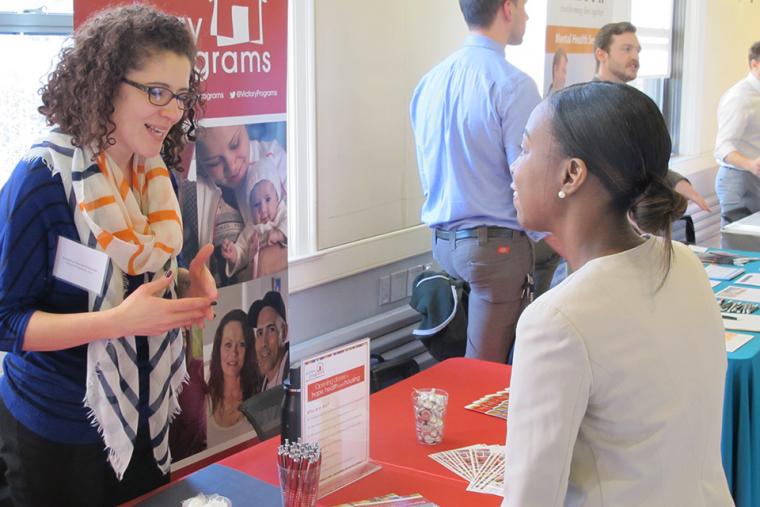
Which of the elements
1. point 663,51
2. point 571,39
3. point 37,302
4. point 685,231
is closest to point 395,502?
point 37,302

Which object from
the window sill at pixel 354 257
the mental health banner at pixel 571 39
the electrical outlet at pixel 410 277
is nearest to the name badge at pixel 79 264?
the window sill at pixel 354 257

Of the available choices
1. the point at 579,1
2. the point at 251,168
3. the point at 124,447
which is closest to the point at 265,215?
the point at 251,168

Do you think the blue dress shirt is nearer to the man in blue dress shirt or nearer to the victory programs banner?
the man in blue dress shirt

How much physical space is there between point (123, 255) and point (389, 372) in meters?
0.88

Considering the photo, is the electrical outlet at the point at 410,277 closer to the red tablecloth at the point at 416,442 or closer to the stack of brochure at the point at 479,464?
the red tablecloth at the point at 416,442

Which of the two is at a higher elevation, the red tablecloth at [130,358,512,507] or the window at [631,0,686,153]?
the window at [631,0,686,153]

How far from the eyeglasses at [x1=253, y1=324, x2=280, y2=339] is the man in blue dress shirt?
746 millimetres

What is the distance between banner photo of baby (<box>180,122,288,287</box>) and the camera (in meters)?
2.74

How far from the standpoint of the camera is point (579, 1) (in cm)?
498

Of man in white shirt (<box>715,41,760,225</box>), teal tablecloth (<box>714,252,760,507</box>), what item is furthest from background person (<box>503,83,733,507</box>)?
man in white shirt (<box>715,41,760,225</box>)

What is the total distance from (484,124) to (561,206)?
2.00m

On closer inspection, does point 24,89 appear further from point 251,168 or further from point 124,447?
point 124,447

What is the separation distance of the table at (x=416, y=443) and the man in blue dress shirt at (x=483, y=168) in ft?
2.73

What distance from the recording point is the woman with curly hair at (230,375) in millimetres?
2893
